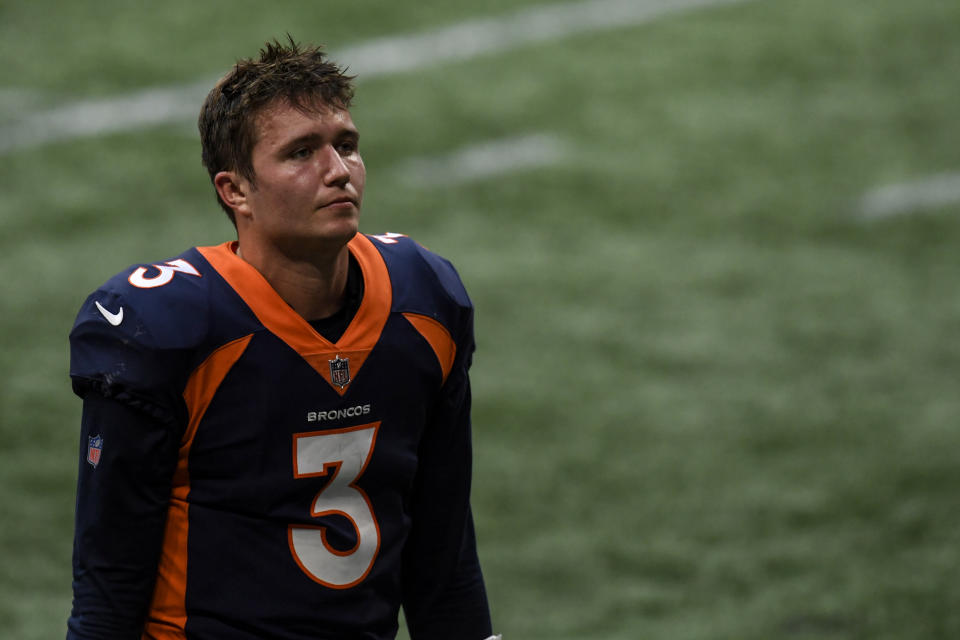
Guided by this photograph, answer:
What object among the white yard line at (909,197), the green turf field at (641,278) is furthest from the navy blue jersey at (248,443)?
the white yard line at (909,197)

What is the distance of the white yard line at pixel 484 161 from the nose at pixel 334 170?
580 centimetres

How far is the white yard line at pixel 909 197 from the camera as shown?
7.97 m

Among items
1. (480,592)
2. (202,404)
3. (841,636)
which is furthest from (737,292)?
(202,404)

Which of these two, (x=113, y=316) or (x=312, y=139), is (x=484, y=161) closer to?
(x=312, y=139)

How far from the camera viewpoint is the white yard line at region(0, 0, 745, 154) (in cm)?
815

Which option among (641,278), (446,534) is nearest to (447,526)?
(446,534)

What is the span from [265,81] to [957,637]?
338 centimetres

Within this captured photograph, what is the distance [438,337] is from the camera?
228 cm

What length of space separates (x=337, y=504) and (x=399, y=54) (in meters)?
7.34

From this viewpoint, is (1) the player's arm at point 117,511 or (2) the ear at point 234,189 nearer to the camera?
(1) the player's arm at point 117,511

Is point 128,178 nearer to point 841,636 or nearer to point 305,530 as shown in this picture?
point 841,636

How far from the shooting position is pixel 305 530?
219 cm

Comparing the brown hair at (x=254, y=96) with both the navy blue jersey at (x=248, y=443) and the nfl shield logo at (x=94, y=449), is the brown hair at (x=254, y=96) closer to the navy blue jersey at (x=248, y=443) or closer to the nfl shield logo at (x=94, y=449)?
the navy blue jersey at (x=248, y=443)

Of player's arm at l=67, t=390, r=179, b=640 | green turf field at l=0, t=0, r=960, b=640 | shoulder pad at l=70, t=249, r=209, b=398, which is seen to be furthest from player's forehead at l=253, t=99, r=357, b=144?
green turf field at l=0, t=0, r=960, b=640
